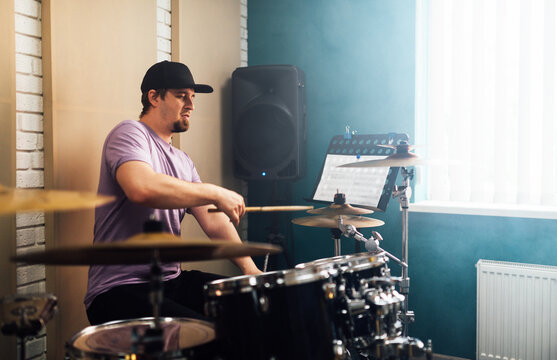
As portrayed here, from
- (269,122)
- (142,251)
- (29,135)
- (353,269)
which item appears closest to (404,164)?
(353,269)

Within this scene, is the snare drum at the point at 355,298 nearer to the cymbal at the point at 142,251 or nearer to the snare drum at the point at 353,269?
the snare drum at the point at 353,269

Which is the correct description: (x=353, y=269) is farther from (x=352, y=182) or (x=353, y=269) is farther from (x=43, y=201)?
(x=43, y=201)

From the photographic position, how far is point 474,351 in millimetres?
2719

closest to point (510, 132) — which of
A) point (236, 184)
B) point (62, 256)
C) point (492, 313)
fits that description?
point (492, 313)

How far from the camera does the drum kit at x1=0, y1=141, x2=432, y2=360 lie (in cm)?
109

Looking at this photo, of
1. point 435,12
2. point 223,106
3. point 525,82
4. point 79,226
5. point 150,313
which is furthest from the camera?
point 223,106

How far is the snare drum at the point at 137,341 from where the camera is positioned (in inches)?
46.8

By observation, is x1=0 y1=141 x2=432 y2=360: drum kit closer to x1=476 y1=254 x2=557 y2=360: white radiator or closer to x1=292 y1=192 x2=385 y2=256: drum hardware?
x1=292 y1=192 x2=385 y2=256: drum hardware

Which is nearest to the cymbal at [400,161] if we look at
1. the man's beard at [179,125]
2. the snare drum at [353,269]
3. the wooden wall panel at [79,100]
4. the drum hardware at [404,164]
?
the drum hardware at [404,164]

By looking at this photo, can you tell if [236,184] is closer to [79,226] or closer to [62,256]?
[79,226]

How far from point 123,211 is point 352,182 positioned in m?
1.12

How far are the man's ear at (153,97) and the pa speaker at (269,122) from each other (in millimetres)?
818

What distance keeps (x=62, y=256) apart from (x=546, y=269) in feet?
7.25

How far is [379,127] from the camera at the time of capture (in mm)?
2955
